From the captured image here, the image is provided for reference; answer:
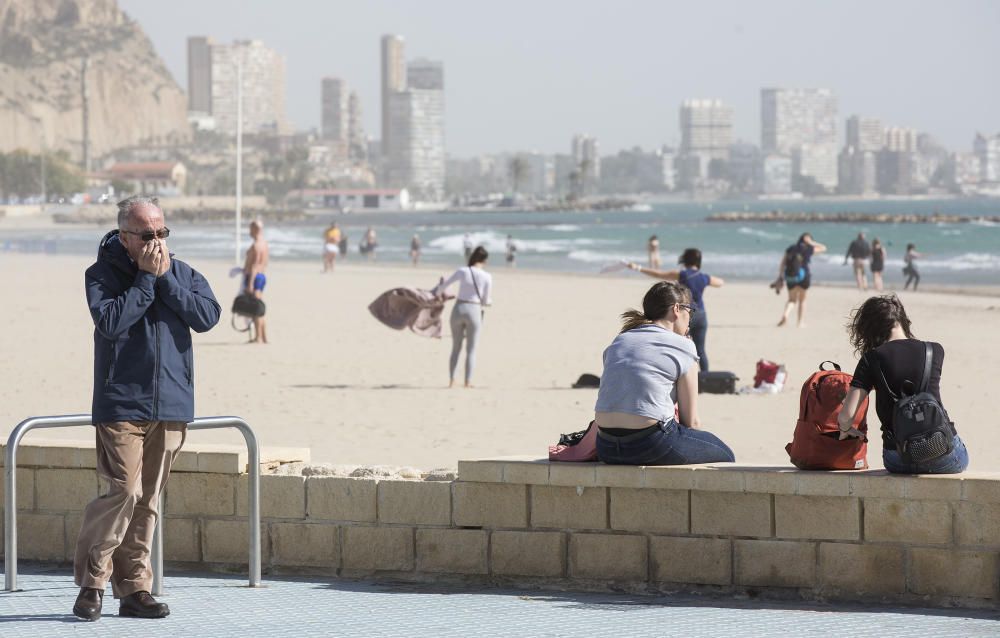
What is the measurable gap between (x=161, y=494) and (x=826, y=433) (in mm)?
2354

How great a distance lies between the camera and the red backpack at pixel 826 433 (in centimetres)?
523

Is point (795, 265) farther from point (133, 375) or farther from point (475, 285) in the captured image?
point (133, 375)

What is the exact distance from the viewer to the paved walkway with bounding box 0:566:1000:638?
15.3 ft

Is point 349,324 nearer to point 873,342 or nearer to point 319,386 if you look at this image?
point 319,386

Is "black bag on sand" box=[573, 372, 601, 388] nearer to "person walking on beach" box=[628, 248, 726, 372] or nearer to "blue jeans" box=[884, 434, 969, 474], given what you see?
"person walking on beach" box=[628, 248, 726, 372]

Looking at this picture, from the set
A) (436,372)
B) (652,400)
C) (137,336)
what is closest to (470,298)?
(436,372)

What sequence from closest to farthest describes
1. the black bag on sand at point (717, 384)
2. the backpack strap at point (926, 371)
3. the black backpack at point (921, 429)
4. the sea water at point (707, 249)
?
1. the black backpack at point (921, 429)
2. the backpack strap at point (926, 371)
3. the black bag on sand at point (717, 384)
4. the sea water at point (707, 249)

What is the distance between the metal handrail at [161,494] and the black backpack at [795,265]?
15844mm

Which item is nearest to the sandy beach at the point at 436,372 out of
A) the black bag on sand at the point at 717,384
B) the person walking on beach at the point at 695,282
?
the black bag on sand at the point at 717,384

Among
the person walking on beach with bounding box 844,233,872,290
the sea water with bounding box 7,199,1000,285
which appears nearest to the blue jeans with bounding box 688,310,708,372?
the person walking on beach with bounding box 844,233,872,290

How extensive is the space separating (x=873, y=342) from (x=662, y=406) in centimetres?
78

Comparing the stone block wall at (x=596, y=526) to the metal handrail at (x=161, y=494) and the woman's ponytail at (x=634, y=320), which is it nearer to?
the metal handrail at (x=161, y=494)

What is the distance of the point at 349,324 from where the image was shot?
21125 mm

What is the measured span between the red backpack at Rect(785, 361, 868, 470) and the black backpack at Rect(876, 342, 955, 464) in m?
0.22
